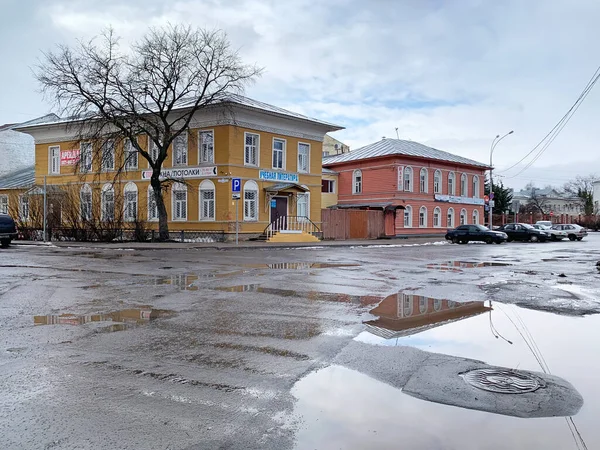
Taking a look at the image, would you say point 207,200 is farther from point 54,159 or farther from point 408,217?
point 408,217

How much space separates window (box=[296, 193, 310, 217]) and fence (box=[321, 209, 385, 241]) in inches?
64.6

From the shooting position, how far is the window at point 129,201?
1553 inches

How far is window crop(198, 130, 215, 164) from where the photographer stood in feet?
117

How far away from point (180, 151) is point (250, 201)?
6.31 meters

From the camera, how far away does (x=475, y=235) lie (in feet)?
129

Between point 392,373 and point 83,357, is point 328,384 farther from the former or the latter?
point 83,357

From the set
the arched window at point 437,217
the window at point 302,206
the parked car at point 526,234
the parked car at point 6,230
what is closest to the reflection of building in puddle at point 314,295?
the parked car at point 6,230

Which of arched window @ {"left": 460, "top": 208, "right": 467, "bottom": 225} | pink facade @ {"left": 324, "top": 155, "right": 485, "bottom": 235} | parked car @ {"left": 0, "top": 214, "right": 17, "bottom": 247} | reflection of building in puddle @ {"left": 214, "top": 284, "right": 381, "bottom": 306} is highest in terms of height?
pink facade @ {"left": 324, "top": 155, "right": 485, "bottom": 235}

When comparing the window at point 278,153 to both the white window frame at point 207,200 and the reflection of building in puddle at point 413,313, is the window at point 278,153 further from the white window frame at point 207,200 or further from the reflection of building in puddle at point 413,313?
the reflection of building in puddle at point 413,313

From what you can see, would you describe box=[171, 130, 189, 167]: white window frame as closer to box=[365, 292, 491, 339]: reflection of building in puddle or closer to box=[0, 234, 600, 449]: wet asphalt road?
box=[0, 234, 600, 449]: wet asphalt road

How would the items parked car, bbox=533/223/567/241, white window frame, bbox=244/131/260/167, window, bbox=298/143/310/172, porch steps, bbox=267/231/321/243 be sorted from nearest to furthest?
porch steps, bbox=267/231/321/243
white window frame, bbox=244/131/260/167
window, bbox=298/143/310/172
parked car, bbox=533/223/567/241

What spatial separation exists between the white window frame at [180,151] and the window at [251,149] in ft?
14.0

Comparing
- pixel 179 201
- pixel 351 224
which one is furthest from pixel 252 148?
pixel 351 224

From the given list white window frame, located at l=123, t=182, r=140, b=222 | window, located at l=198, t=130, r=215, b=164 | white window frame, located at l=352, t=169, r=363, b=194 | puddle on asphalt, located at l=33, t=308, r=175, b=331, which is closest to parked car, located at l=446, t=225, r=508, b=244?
white window frame, located at l=352, t=169, r=363, b=194
